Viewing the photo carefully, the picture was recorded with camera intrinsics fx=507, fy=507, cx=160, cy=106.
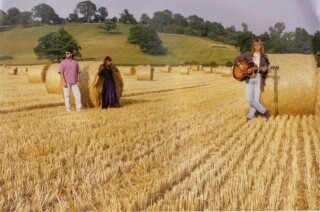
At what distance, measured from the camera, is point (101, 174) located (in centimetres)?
117

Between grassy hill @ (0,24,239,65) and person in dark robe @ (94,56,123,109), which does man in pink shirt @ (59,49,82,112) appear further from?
person in dark robe @ (94,56,123,109)

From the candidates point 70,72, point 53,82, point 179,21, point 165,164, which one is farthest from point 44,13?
point 53,82

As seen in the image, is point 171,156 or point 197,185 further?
point 171,156

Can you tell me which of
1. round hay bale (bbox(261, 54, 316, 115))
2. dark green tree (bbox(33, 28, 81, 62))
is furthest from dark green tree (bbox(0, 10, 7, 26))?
round hay bale (bbox(261, 54, 316, 115))

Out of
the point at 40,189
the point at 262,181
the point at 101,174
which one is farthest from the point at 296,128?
the point at 40,189

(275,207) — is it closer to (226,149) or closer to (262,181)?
(262,181)

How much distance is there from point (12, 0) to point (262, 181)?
65cm

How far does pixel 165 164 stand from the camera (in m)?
1.33

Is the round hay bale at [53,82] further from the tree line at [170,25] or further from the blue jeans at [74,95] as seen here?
the tree line at [170,25]

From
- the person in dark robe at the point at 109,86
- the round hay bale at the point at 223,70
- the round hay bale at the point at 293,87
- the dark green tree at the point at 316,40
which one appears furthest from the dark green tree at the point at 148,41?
the person in dark robe at the point at 109,86

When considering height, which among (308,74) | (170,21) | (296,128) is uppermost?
(170,21)

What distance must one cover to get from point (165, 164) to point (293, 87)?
3.05ft

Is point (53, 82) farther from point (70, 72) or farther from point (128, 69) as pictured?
point (70, 72)

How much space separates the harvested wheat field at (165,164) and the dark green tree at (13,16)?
340 millimetres
